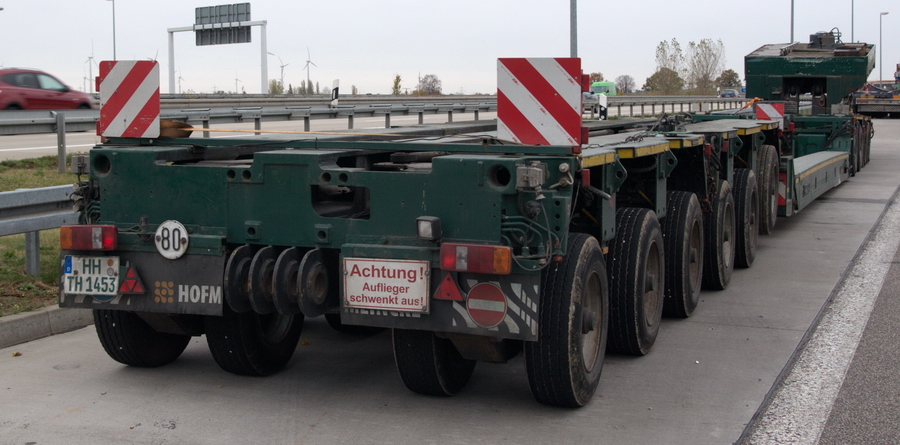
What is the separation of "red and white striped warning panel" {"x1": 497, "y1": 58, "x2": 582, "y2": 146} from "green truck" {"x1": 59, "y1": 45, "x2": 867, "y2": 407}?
7cm

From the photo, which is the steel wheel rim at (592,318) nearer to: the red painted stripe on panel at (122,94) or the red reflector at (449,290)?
the red reflector at (449,290)

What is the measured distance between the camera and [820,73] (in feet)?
59.7

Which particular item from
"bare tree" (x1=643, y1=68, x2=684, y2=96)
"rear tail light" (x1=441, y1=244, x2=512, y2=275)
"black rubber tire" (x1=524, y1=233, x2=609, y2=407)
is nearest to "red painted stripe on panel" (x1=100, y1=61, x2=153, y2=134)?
"rear tail light" (x1=441, y1=244, x2=512, y2=275)

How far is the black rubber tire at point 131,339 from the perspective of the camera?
5.43 meters

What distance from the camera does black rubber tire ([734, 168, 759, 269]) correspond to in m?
9.33

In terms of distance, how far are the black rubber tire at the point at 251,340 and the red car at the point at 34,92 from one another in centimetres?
1943

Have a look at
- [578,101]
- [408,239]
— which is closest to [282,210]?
[408,239]

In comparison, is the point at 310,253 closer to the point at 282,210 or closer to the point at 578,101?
the point at 282,210

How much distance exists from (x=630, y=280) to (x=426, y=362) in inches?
62.2

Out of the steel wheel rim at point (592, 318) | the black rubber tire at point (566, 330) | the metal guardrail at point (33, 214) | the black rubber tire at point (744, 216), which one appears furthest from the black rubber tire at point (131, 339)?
the black rubber tire at point (744, 216)

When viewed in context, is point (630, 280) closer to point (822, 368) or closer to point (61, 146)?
point (822, 368)

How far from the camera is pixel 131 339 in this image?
5.50 m

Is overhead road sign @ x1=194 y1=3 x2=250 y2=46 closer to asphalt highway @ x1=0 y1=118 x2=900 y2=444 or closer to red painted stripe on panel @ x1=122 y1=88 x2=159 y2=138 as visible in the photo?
asphalt highway @ x1=0 y1=118 x2=900 y2=444

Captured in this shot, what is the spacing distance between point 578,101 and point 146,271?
247 cm
